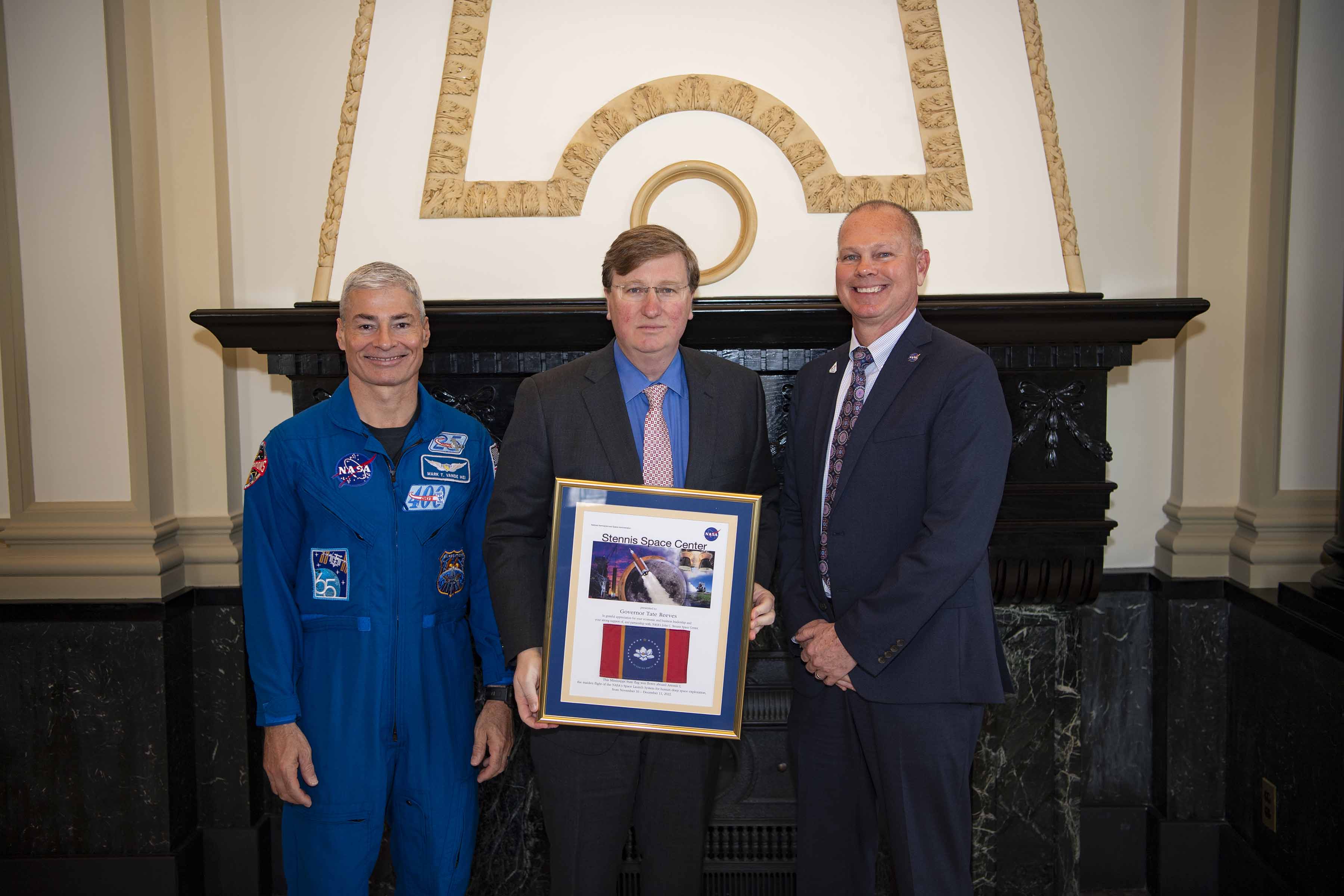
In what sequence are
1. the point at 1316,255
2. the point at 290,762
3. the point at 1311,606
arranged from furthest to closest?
the point at 1316,255, the point at 1311,606, the point at 290,762

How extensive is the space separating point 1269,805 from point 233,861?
3.29m

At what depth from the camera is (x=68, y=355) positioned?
9.25 feet

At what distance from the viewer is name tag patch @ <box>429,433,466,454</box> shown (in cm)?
200

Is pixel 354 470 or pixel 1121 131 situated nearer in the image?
pixel 354 470

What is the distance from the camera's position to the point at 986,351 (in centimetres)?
261

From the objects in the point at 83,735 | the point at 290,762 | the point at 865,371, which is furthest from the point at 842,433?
the point at 83,735

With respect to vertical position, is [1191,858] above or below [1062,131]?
below

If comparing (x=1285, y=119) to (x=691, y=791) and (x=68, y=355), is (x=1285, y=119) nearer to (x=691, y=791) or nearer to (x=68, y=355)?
(x=691, y=791)

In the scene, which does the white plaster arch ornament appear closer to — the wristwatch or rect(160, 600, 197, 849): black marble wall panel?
rect(160, 600, 197, 849): black marble wall panel

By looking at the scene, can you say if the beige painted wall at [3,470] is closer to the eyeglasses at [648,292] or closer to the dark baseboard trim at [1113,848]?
the eyeglasses at [648,292]

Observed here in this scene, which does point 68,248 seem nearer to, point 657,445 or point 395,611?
point 395,611

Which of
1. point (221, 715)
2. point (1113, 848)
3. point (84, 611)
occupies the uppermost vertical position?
point (84, 611)

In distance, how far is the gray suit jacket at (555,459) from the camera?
6.18 feet

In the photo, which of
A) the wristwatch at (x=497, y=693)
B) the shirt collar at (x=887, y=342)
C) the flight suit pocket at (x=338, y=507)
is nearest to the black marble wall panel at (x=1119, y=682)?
the shirt collar at (x=887, y=342)
